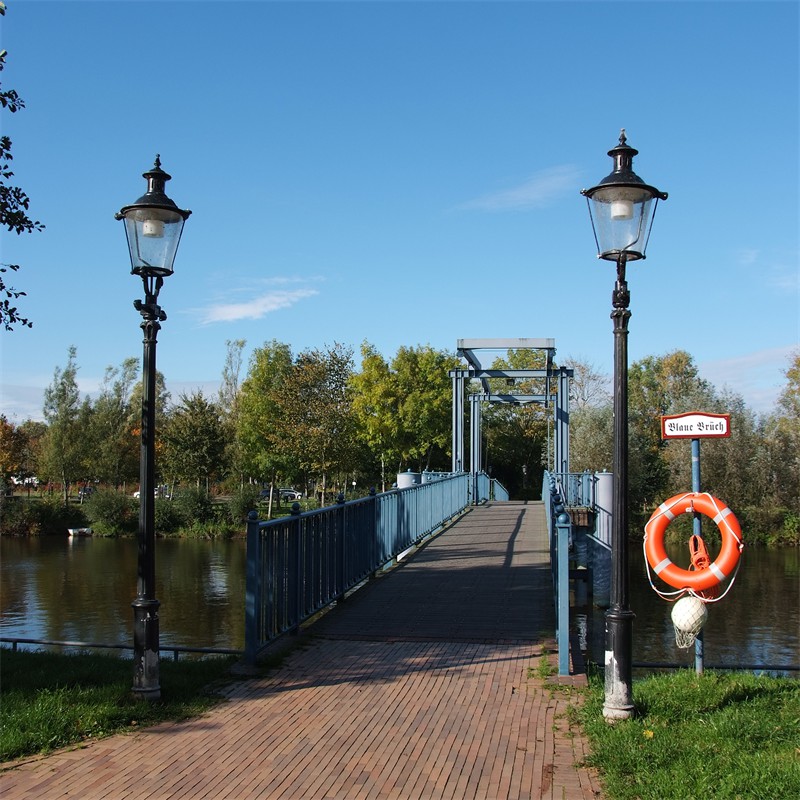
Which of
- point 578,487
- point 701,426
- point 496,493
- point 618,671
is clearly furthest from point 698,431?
point 496,493

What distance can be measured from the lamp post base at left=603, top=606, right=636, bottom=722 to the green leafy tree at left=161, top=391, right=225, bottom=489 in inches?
1561

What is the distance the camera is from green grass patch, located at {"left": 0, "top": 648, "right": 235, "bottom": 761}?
192 inches

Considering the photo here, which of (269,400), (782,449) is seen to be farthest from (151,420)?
(269,400)

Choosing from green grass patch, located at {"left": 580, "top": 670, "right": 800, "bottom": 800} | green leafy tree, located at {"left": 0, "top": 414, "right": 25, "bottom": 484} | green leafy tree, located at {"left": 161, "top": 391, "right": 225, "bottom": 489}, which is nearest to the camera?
green grass patch, located at {"left": 580, "top": 670, "right": 800, "bottom": 800}

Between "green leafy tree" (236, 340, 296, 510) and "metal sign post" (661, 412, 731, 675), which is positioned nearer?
"metal sign post" (661, 412, 731, 675)

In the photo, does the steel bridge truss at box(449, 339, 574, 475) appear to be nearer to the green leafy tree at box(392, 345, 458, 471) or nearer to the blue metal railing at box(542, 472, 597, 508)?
the blue metal railing at box(542, 472, 597, 508)

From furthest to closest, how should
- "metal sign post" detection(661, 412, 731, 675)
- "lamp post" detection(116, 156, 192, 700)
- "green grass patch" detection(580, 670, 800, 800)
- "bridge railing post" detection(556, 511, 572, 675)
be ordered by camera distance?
1. "bridge railing post" detection(556, 511, 572, 675)
2. "metal sign post" detection(661, 412, 731, 675)
3. "lamp post" detection(116, 156, 192, 700)
4. "green grass patch" detection(580, 670, 800, 800)

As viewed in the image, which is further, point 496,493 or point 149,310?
point 496,493

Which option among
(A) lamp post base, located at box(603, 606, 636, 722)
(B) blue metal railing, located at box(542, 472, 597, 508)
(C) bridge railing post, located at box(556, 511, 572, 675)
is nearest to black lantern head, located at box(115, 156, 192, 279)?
(C) bridge railing post, located at box(556, 511, 572, 675)

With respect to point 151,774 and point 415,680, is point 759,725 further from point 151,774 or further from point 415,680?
point 151,774

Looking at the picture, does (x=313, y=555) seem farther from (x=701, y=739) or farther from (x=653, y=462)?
(x=653, y=462)

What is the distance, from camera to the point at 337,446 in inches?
1618

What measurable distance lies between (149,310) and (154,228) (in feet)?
1.94

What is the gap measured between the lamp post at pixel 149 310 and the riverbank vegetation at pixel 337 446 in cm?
2894
